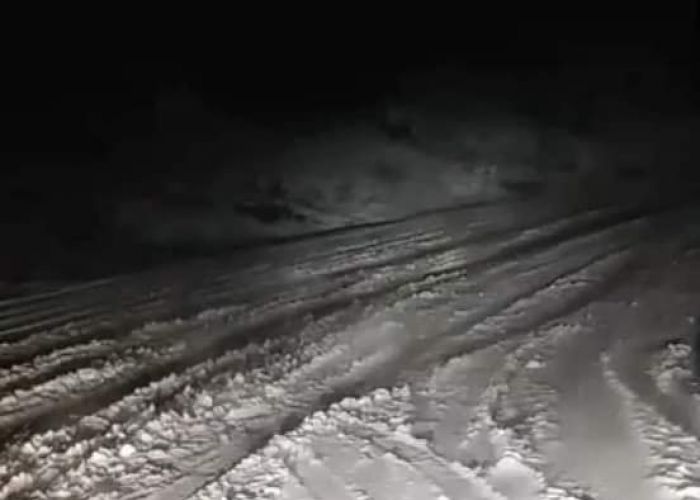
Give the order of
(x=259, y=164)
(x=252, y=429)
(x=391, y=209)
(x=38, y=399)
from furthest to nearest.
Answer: (x=259, y=164) < (x=391, y=209) < (x=38, y=399) < (x=252, y=429)

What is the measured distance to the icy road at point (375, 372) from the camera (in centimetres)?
224

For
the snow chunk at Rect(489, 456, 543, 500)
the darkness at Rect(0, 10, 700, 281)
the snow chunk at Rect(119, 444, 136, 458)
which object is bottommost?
the snow chunk at Rect(489, 456, 543, 500)

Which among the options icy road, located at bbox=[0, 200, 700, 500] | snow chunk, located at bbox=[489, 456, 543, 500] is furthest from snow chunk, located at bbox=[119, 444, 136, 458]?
snow chunk, located at bbox=[489, 456, 543, 500]

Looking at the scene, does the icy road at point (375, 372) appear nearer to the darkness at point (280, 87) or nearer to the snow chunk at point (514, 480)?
the snow chunk at point (514, 480)

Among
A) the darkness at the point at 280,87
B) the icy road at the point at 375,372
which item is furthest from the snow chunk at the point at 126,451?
the darkness at the point at 280,87

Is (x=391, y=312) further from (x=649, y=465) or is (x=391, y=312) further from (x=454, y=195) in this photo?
(x=454, y=195)

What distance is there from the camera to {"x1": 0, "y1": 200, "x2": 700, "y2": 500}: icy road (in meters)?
2.24

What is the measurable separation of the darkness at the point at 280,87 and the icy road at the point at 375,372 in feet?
3.74

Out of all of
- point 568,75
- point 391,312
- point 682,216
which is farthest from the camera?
point 568,75

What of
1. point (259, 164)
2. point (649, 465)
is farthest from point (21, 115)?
point (649, 465)

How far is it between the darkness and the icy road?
1140mm

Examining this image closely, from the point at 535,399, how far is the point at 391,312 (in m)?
0.65

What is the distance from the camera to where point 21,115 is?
5.10 metres

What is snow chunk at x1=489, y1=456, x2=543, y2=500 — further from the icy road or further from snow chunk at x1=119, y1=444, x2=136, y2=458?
snow chunk at x1=119, y1=444, x2=136, y2=458
